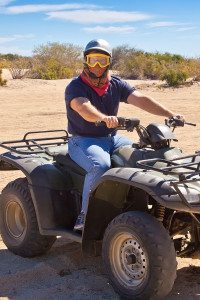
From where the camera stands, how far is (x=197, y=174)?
15.4ft

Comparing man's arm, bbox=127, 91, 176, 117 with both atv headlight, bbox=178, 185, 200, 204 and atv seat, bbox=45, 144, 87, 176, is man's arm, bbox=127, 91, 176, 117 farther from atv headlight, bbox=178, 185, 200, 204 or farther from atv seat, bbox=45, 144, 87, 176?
atv headlight, bbox=178, 185, 200, 204

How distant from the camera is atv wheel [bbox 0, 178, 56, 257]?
6.10 meters

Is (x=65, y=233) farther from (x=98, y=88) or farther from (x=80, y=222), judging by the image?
(x=98, y=88)

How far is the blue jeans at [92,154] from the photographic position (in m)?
5.27

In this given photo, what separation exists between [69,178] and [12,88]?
75.0ft

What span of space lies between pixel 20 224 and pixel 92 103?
1536mm

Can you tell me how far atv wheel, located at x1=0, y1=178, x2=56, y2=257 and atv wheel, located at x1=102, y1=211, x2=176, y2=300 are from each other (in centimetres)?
Result: 124

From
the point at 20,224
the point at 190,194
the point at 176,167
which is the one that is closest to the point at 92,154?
the point at 176,167

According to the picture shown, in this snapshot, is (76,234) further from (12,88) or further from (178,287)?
(12,88)

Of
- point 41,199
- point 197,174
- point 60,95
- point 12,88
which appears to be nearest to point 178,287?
point 197,174

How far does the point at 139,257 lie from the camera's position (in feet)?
15.9

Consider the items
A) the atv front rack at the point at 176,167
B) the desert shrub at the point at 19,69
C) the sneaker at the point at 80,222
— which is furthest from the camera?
the desert shrub at the point at 19,69

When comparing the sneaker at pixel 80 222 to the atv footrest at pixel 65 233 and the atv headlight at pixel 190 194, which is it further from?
the atv headlight at pixel 190 194

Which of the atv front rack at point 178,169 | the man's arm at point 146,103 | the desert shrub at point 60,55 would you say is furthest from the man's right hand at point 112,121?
the desert shrub at point 60,55
